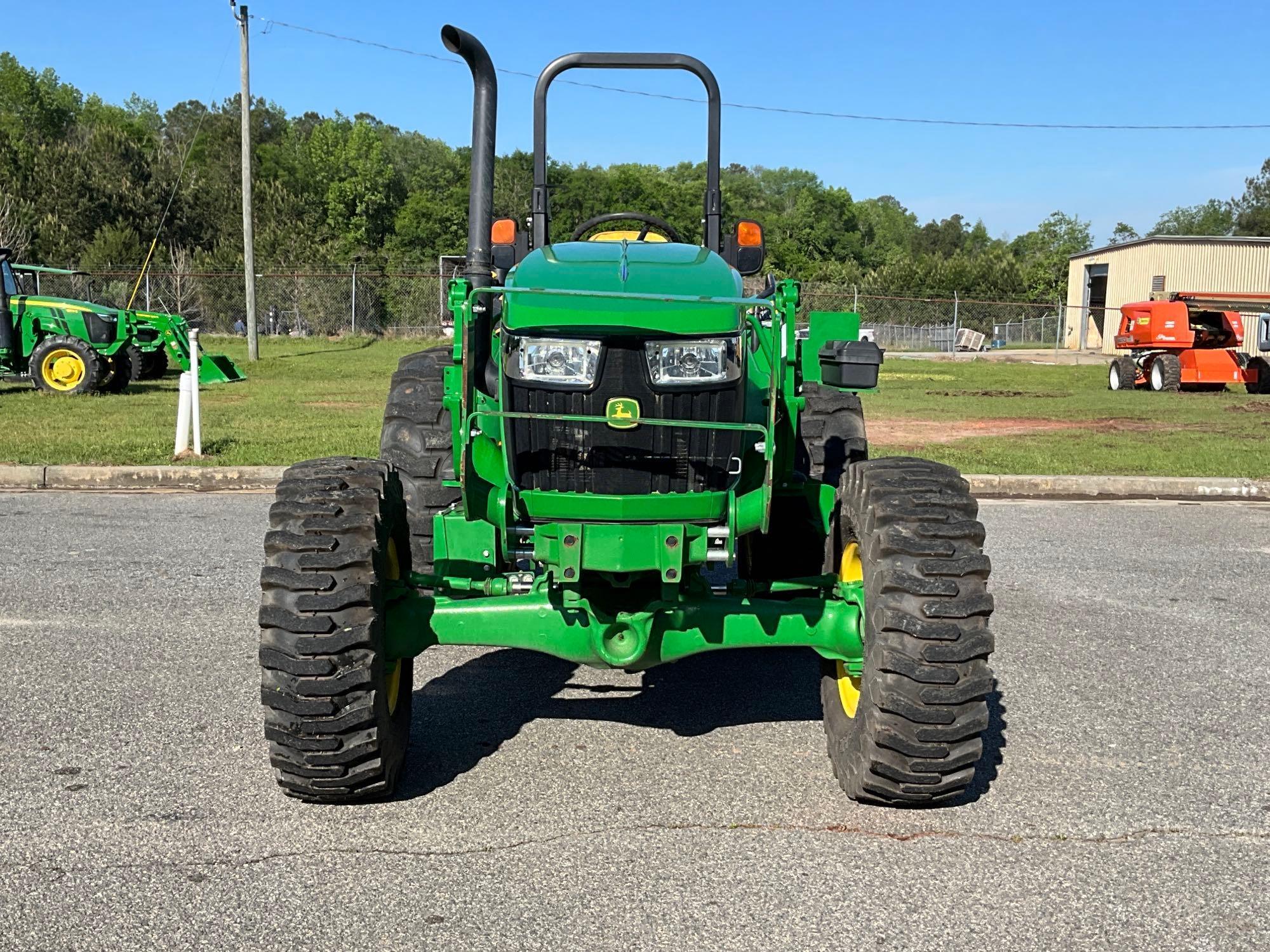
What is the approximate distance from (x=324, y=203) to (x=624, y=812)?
3254 inches

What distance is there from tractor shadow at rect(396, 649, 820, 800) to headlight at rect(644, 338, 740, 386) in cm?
152

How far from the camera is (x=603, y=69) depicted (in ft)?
18.7

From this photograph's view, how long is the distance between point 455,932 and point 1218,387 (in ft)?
86.9

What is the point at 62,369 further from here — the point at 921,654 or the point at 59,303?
the point at 921,654

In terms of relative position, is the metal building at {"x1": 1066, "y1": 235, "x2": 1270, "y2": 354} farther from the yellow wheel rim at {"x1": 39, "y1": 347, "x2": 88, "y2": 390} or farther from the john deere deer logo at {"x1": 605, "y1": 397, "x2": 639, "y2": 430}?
the john deere deer logo at {"x1": 605, "y1": 397, "x2": 639, "y2": 430}

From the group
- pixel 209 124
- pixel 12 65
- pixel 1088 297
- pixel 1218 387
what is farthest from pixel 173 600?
pixel 12 65

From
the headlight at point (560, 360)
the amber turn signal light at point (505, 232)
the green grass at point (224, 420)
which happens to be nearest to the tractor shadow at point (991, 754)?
the headlight at point (560, 360)

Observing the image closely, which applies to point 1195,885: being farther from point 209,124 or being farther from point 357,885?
point 209,124

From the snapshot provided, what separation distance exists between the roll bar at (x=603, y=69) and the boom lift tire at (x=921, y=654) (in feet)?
5.91

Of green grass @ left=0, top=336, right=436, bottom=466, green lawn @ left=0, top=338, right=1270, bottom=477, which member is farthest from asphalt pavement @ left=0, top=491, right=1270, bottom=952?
green lawn @ left=0, top=338, right=1270, bottom=477

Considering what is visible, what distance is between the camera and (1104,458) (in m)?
13.4

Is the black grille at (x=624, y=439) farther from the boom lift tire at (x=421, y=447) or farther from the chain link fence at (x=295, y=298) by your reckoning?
the chain link fence at (x=295, y=298)

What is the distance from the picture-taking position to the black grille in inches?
168

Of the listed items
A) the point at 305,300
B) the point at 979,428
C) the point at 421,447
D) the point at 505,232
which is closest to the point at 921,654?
the point at 505,232
